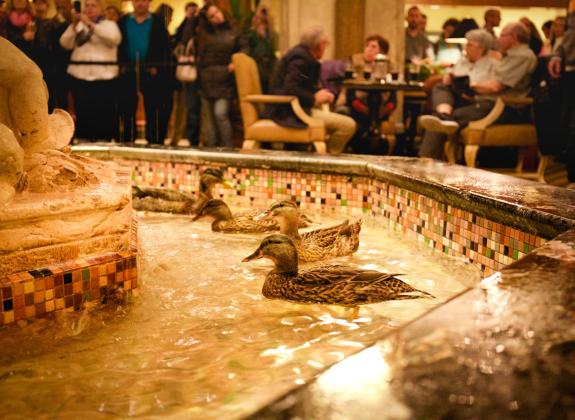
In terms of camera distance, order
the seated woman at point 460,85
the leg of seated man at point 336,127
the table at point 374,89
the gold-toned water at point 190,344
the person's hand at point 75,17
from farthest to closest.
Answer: the table at point 374,89 < the person's hand at point 75,17 < the leg of seated man at point 336,127 < the seated woman at point 460,85 < the gold-toned water at point 190,344

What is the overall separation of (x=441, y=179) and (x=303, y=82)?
179 inches

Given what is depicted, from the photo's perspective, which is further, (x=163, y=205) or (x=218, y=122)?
(x=218, y=122)

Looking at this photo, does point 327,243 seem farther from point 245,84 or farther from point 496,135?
point 245,84

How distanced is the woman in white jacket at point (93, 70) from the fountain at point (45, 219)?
18.2 feet

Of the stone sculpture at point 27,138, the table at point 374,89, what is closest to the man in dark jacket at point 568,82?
the table at point 374,89

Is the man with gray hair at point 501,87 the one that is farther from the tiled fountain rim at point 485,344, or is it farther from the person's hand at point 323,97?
the tiled fountain rim at point 485,344

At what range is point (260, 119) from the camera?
28.0 feet

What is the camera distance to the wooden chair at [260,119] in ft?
26.5

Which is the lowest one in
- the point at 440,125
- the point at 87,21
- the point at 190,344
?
the point at 190,344

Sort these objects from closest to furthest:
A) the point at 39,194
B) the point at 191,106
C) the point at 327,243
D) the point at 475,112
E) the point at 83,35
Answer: the point at 39,194, the point at 327,243, the point at 475,112, the point at 83,35, the point at 191,106

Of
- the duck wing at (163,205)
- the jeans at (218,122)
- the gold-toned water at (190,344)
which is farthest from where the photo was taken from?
the jeans at (218,122)

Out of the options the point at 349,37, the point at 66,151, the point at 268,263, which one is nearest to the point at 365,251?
the point at 268,263

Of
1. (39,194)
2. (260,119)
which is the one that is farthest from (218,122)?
(39,194)

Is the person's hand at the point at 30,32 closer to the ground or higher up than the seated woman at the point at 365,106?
higher up
